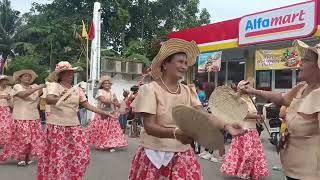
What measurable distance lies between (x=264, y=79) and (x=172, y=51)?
47.3 ft

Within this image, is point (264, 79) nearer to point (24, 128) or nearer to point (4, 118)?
point (4, 118)

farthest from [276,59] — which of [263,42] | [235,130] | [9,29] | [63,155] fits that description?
[9,29]

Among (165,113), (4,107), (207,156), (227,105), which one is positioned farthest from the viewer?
(4,107)

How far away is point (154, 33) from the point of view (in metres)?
35.7

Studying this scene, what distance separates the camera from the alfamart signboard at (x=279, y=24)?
13.9 meters

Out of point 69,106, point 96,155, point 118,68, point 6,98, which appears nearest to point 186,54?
point 69,106

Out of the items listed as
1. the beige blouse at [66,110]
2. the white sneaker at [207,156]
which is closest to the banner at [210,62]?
the white sneaker at [207,156]

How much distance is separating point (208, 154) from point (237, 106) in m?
6.63

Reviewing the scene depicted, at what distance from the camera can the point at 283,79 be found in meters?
16.6

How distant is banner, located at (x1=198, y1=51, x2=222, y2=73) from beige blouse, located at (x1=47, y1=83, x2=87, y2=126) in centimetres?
1238

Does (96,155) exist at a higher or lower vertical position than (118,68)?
lower

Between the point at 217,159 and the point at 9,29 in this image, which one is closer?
the point at 217,159

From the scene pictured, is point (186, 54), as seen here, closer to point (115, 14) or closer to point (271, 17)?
point (271, 17)

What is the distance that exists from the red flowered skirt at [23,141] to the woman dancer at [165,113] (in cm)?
541
